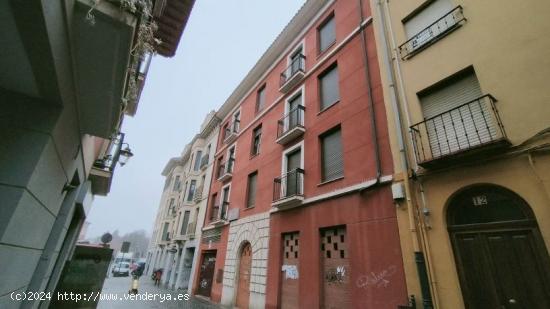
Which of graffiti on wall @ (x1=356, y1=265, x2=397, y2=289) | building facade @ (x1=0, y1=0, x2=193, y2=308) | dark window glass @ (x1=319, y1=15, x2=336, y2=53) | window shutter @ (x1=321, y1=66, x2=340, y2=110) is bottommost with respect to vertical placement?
graffiti on wall @ (x1=356, y1=265, x2=397, y2=289)

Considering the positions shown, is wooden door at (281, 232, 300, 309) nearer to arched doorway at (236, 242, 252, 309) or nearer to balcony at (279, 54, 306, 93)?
arched doorway at (236, 242, 252, 309)

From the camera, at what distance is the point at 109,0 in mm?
2910

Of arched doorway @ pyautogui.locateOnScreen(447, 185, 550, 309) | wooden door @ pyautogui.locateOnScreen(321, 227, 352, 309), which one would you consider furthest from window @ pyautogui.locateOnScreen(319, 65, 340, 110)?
arched doorway @ pyautogui.locateOnScreen(447, 185, 550, 309)

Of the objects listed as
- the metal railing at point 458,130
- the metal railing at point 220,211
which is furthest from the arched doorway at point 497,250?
the metal railing at point 220,211

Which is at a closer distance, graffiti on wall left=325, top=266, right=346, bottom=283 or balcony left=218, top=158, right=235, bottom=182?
graffiti on wall left=325, top=266, right=346, bottom=283

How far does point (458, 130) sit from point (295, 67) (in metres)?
9.42

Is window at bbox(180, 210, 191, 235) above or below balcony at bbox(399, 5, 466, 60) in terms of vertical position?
below

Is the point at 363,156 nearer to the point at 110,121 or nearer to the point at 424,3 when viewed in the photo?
the point at 424,3

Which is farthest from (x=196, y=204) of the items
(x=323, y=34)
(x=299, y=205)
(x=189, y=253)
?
(x=323, y=34)

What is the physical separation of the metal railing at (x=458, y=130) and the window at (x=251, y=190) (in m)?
9.37

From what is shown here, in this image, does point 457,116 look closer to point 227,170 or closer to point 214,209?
point 227,170

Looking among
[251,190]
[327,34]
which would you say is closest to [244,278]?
[251,190]

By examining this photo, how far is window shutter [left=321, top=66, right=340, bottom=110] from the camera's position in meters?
11.1

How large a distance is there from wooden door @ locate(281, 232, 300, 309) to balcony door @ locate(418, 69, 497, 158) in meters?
6.02
